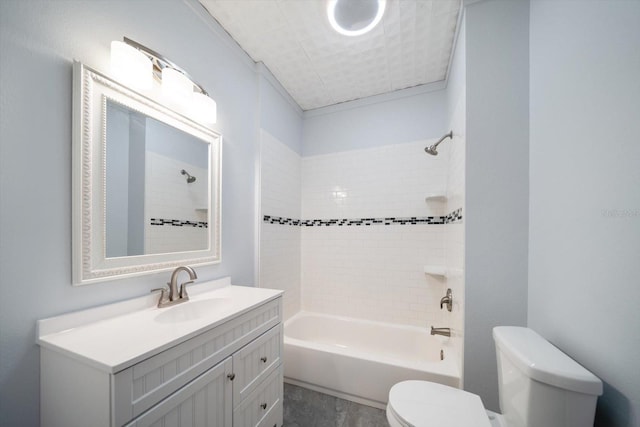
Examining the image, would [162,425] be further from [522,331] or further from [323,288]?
[323,288]

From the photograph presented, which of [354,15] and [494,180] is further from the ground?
[354,15]

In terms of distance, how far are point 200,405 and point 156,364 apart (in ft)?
0.95

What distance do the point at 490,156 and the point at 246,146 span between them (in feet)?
5.26

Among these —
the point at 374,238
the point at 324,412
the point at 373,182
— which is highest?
the point at 373,182

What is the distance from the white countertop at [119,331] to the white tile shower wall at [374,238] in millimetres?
1392

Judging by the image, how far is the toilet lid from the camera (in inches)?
36.0

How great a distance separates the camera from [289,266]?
233 cm

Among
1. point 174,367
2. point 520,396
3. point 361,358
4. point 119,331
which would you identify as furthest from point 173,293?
point 520,396

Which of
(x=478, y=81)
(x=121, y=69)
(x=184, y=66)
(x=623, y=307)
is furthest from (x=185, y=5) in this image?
(x=623, y=307)

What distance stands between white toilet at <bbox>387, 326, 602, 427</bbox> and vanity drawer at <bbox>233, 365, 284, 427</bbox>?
2.03 ft

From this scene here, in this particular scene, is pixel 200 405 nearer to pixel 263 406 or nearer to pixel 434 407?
pixel 263 406

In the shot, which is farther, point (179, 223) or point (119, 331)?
point (179, 223)

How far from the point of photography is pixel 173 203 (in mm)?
1298

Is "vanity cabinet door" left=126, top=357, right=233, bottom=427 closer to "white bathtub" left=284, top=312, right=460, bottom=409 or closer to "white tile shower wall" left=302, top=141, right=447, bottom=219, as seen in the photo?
"white bathtub" left=284, top=312, right=460, bottom=409
